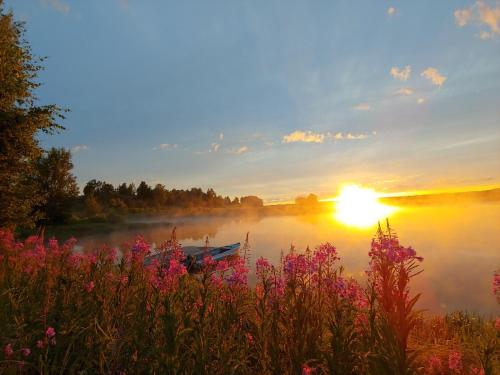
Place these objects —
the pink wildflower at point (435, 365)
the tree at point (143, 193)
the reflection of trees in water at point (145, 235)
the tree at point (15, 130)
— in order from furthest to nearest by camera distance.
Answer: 1. the tree at point (143, 193)
2. the reflection of trees in water at point (145, 235)
3. the tree at point (15, 130)
4. the pink wildflower at point (435, 365)

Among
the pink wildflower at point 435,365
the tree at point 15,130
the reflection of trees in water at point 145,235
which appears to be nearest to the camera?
the pink wildflower at point 435,365

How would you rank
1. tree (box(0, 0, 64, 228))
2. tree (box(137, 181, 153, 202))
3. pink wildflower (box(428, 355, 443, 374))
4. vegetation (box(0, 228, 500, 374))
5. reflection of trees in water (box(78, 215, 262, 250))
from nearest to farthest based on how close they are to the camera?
vegetation (box(0, 228, 500, 374)), pink wildflower (box(428, 355, 443, 374)), tree (box(0, 0, 64, 228)), reflection of trees in water (box(78, 215, 262, 250)), tree (box(137, 181, 153, 202))

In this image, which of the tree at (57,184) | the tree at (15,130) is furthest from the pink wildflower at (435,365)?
the tree at (57,184)

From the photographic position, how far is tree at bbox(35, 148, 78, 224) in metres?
53.1

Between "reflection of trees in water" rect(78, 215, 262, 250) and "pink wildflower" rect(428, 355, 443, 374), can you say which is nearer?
"pink wildflower" rect(428, 355, 443, 374)

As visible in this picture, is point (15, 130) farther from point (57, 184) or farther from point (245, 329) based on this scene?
point (57, 184)

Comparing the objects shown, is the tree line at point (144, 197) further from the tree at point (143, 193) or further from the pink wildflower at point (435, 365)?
the pink wildflower at point (435, 365)

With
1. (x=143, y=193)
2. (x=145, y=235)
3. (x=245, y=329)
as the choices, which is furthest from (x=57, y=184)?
(x=245, y=329)

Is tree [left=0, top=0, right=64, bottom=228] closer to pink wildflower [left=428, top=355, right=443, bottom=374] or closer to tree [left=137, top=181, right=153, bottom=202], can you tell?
pink wildflower [left=428, top=355, right=443, bottom=374]

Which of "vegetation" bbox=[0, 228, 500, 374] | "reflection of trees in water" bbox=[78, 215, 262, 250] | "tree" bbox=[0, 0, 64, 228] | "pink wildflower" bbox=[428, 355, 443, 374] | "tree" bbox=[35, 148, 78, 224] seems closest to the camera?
"vegetation" bbox=[0, 228, 500, 374]

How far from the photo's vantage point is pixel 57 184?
54.3m

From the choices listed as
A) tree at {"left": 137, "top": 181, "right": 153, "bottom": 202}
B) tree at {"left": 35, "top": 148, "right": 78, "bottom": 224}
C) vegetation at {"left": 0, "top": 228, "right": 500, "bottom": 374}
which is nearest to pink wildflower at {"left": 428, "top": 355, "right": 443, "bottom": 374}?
vegetation at {"left": 0, "top": 228, "right": 500, "bottom": 374}

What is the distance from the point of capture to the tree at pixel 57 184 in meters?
53.1

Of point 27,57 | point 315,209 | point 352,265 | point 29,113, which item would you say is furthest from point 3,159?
point 315,209
